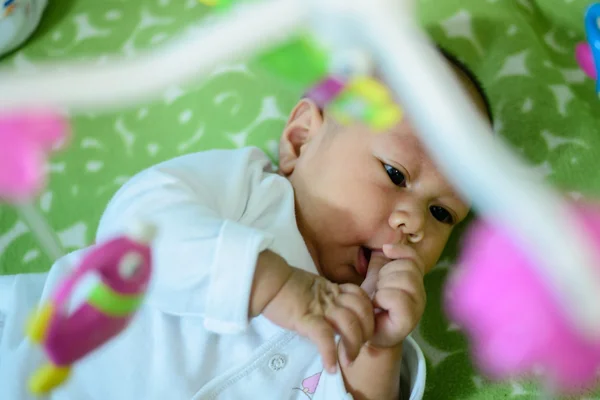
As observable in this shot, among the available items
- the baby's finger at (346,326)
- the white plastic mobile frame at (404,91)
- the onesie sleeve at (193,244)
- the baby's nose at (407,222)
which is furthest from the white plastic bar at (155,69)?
the baby's nose at (407,222)

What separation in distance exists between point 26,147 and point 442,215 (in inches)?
20.1

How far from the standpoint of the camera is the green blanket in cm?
72

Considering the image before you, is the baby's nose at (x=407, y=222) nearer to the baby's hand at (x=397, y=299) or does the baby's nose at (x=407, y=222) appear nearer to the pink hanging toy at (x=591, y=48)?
the baby's hand at (x=397, y=299)

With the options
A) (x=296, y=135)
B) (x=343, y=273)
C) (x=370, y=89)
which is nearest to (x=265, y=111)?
(x=296, y=135)

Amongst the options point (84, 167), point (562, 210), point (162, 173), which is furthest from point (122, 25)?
point (562, 210)

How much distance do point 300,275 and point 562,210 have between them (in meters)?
0.25

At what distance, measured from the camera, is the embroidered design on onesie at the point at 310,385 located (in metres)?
0.61

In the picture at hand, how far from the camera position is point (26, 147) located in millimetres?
246

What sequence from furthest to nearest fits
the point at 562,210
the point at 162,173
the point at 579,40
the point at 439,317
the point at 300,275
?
1. the point at 579,40
2. the point at 439,317
3. the point at 162,173
4. the point at 300,275
5. the point at 562,210

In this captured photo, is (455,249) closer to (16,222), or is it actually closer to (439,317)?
(439,317)

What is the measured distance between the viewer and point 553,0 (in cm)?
92

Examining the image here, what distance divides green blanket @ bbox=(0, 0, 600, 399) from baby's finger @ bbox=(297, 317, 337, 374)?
0.97ft

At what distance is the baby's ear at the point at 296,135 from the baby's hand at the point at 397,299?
230mm

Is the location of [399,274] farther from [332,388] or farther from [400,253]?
[332,388]
